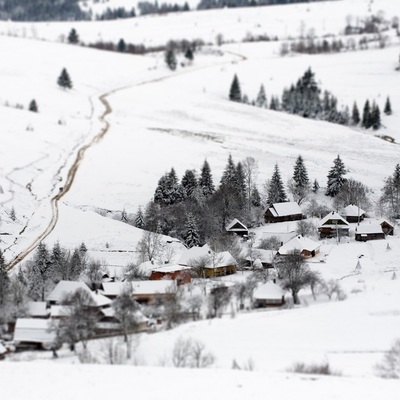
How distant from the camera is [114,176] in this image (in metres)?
→ 66.1

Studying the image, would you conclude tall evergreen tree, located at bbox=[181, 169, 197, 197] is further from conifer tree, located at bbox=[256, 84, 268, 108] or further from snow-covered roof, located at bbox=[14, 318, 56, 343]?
conifer tree, located at bbox=[256, 84, 268, 108]

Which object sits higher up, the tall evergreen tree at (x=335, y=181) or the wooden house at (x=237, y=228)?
the tall evergreen tree at (x=335, y=181)

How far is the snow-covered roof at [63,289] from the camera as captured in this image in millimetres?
36062

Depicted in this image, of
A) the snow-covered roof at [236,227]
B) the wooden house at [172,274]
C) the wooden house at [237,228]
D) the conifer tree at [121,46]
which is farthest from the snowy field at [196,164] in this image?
the conifer tree at [121,46]

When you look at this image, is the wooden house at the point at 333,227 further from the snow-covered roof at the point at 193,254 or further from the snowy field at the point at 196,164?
the snow-covered roof at the point at 193,254

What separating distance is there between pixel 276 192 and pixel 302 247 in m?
13.3

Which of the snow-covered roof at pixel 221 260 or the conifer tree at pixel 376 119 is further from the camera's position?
the conifer tree at pixel 376 119

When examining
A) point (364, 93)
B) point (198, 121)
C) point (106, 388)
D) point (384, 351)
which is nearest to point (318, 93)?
point (364, 93)

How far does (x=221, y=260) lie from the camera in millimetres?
43656

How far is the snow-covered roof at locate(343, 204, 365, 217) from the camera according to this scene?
5371 centimetres

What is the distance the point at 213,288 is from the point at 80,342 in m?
9.75

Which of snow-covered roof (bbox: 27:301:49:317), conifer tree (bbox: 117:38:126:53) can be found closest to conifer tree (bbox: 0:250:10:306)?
snow-covered roof (bbox: 27:301:49:317)

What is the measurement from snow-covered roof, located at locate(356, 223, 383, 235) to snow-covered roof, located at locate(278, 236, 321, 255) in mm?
4307

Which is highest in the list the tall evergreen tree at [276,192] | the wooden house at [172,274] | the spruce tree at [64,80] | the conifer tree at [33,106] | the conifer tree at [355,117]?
the spruce tree at [64,80]
